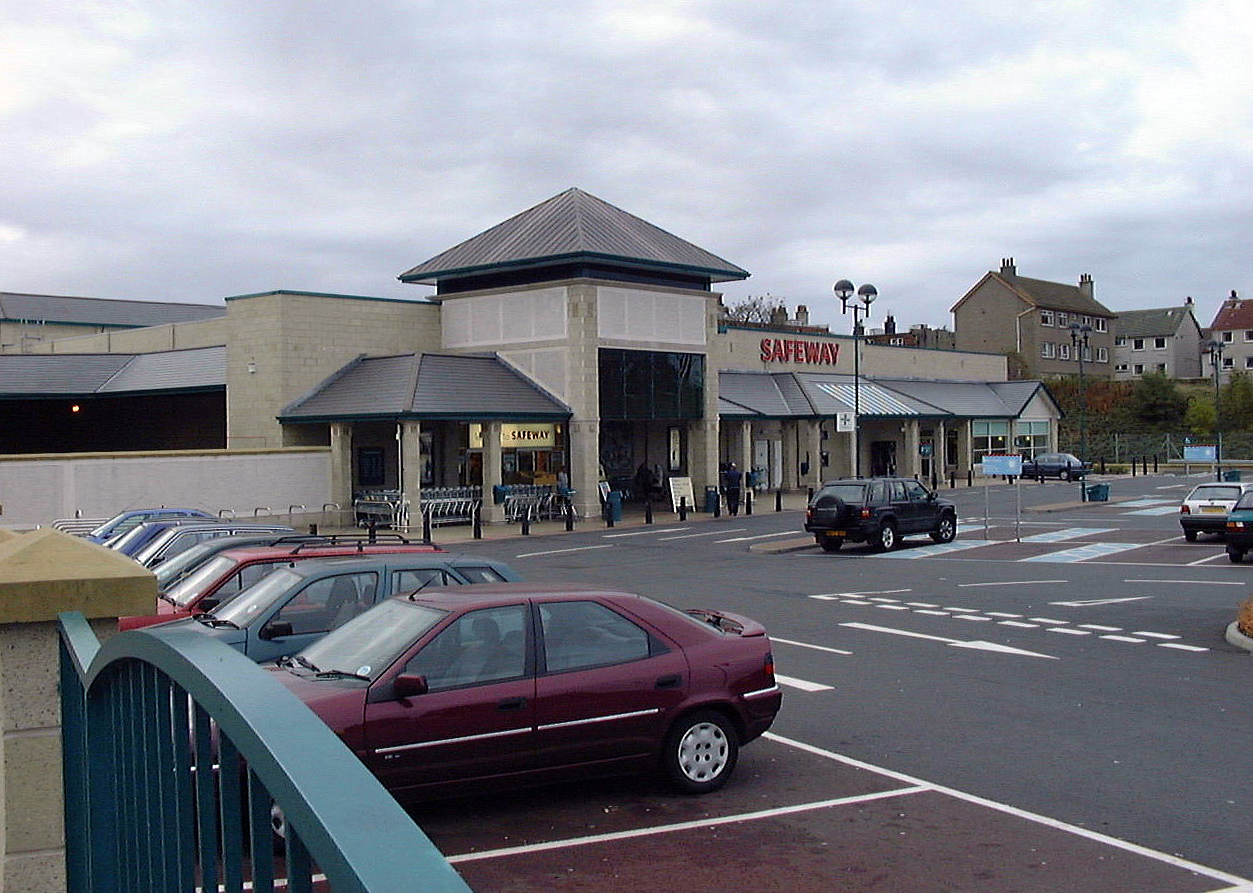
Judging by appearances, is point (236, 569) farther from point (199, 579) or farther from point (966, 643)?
point (966, 643)

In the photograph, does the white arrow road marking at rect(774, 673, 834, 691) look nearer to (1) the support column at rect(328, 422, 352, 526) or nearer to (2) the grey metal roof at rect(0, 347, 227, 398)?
(1) the support column at rect(328, 422, 352, 526)

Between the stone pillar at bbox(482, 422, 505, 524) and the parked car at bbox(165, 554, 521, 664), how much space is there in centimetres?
2783

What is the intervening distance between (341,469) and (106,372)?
1505cm

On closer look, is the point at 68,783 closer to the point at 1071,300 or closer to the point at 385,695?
the point at 385,695

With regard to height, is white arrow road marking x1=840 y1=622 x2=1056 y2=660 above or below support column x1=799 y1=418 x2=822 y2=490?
below

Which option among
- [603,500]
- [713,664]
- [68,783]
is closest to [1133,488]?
[603,500]

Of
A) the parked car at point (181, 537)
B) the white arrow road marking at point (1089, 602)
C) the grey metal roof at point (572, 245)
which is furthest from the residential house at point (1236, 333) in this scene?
the parked car at point (181, 537)

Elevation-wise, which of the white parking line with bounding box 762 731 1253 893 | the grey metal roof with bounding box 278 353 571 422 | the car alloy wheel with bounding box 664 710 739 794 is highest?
the grey metal roof with bounding box 278 353 571 422

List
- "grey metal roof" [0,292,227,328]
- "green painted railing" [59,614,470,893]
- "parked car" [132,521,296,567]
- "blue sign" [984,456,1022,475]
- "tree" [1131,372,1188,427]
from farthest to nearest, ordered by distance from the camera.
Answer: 1. "tree" [1131,372,1188,427]
2. "grey metal roof" [0,292,227,328]
3. "blue sign" [984,456,1022,475]
4. "parked car" [132,521,296,567]
5. "green painted railing" [59,614,470,893]

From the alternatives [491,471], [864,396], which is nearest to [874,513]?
[491,471]

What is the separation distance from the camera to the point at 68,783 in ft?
13.6

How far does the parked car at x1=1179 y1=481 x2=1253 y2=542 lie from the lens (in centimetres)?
3038

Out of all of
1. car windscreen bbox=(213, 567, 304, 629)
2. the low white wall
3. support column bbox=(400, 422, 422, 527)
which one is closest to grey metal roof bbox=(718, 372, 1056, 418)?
support column bbox=(400, 422, 422, 527)

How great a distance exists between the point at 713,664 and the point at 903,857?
2025mm
